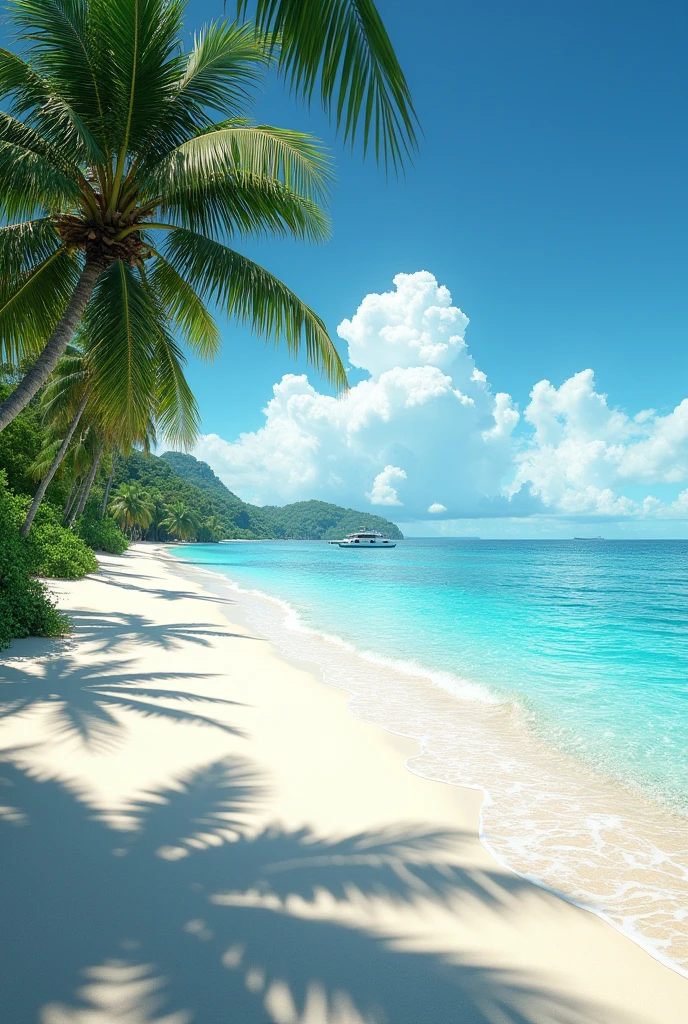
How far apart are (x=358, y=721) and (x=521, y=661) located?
21.3ft

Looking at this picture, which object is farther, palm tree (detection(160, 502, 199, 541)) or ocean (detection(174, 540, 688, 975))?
palm tree (detection(160, 502, 199, 541))

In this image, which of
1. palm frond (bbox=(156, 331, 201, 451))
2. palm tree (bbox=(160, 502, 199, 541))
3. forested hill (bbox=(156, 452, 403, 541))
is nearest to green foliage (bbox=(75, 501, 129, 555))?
palm frond (bbox=(156, 331, 201, 451))

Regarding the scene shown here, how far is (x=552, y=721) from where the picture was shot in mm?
7441

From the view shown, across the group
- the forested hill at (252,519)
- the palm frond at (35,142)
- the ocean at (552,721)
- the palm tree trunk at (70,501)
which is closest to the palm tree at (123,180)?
the palm frond at (35,142)

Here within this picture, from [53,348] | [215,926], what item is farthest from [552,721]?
[53,348]

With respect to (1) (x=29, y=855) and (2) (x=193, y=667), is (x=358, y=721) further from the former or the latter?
(1) (x=29, y=855)

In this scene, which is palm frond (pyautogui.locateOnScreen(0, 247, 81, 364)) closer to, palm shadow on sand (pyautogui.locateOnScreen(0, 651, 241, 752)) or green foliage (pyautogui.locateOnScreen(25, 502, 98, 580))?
palm shadow on sand (pyautogui.locateOnScreen(0, 651, 241, 752))

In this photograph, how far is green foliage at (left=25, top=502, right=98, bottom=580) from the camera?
1603cm

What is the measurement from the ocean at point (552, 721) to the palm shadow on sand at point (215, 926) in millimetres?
834

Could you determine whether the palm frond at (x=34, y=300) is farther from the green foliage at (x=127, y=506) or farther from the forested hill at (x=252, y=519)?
the forested hill at (x=252, y=519)

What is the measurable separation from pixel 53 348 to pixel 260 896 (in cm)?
653

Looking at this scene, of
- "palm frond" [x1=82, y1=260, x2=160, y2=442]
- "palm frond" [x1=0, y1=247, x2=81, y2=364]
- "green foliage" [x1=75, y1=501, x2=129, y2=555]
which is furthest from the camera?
"green foliage" [x1=75, y1=501, x2=129, y2=555]

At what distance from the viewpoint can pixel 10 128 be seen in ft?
22.7

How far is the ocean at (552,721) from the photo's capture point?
3684 mm
